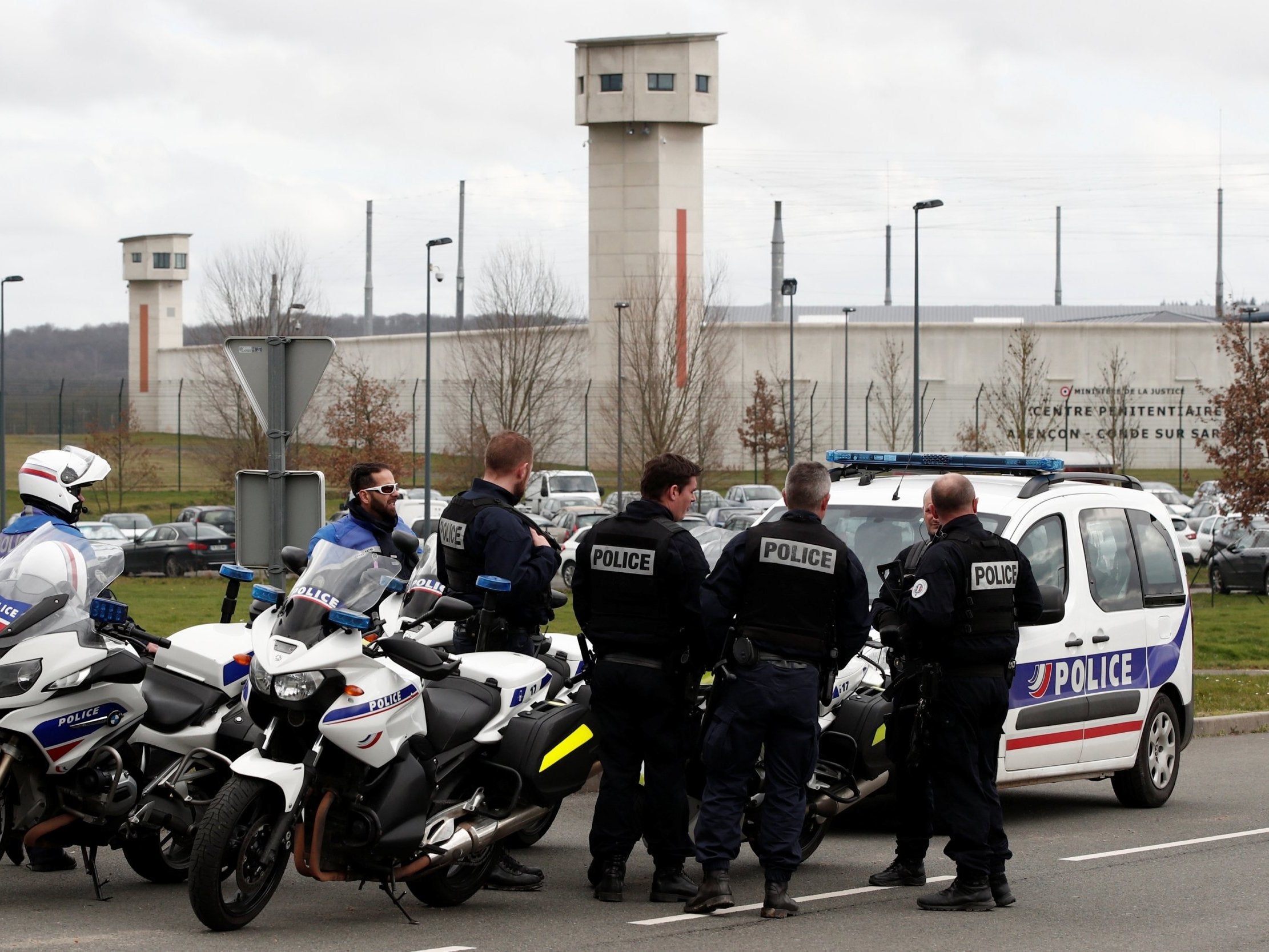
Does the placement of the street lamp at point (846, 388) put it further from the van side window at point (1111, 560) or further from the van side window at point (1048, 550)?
the van side window at point (1048, 550)

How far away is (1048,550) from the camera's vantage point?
9742 millimetres

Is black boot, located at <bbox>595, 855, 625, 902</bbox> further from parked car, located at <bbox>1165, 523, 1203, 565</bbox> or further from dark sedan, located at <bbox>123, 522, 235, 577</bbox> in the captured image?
dark sedan, located at <bbox>123, 522, 235, 577</bbox>

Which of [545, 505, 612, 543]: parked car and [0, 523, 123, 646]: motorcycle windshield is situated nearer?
[0, 523, 123, 646]: motorcycle windshield

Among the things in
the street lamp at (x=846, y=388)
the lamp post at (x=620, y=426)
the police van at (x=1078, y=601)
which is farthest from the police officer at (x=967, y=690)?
the street lamp at (x=846, y=388)

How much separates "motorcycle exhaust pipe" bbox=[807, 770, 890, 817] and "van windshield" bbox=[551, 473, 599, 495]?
42462 millimetres

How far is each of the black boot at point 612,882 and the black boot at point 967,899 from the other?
4.38 ft

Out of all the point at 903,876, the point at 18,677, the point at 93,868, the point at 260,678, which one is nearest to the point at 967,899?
the point at 903,876

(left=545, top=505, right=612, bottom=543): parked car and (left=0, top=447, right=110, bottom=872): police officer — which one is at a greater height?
(left=0, top=447, right=110, bottom=872): police officer

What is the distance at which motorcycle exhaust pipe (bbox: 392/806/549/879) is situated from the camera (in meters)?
6.88

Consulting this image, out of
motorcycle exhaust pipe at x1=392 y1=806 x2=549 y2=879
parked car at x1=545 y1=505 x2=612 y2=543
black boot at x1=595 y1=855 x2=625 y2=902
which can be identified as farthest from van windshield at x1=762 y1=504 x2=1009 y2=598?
parked car at x1=545 y1=505 x2=612 y2=543

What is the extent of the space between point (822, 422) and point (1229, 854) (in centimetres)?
5831

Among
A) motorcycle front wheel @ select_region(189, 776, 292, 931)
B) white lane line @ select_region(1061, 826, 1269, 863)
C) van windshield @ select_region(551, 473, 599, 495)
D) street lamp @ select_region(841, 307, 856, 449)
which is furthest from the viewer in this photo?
street lamp @ select_region(841, 307, 856, 449)

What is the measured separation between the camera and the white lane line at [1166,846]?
876 cm

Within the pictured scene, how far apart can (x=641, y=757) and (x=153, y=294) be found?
92.7 meters
